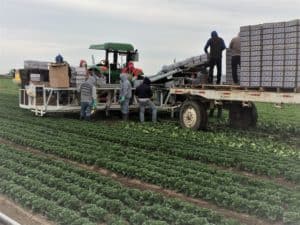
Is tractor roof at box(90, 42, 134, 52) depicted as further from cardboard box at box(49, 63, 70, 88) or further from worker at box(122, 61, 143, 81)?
cardboard box at box(49, 63, 70, 88)

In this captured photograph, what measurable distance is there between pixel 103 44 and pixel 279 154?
33.4ft

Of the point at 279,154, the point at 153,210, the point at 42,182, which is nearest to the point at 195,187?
the point at 153,210

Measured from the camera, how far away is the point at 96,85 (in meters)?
17.7

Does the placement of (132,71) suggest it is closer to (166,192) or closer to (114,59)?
(114,59)

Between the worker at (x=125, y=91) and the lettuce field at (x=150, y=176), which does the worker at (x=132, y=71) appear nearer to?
the worker at (x=125, y=91)

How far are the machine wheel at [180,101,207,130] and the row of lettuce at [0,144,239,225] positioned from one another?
6157 mm

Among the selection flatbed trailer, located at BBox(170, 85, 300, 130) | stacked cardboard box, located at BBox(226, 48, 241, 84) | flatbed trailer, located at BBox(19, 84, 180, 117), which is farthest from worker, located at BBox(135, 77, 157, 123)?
stacked cardboard box, located at BBox(226, 48, 241, 84)

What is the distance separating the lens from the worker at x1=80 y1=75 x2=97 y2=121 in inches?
666

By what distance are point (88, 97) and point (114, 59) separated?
327cm

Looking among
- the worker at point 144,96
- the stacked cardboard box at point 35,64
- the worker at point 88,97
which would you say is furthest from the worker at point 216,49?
the stacked cardboard box at point 35,64

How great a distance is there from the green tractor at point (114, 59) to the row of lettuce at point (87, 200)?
34.9 ft

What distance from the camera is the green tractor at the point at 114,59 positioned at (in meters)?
19.4

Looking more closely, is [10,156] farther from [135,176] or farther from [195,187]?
[195,187]

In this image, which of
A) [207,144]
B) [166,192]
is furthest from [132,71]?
[166,192]
